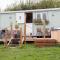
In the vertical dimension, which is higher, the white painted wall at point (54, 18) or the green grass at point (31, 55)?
the white painted wall at point (54, 18)

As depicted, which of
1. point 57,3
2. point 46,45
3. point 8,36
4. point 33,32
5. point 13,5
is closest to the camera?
point 46,45

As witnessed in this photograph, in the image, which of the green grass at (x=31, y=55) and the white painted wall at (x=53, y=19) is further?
the white painted wall at (x=53, y=19)

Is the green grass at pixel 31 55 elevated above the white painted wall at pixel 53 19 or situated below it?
below

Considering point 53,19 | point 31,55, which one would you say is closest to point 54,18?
point 53,19

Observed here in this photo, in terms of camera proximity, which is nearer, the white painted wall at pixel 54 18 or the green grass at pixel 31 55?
the green grass at pixel 31 55

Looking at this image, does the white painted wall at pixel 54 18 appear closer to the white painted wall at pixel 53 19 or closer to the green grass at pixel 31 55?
the white painted wall at pixel 53 19

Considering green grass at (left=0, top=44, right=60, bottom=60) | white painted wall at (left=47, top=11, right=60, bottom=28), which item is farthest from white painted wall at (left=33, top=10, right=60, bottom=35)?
green grass at (left=0, top=44, right=60, bottom=60)

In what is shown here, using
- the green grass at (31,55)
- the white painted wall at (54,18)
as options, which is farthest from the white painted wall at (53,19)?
the green grass at (31,55)

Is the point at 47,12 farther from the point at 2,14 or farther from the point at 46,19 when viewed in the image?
the point at 2,14

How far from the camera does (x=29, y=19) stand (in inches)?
934

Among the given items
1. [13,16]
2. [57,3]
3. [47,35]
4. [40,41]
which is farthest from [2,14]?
[57,3]

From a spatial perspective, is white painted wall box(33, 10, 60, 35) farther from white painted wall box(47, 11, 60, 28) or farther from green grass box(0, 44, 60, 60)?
green grass box(0, 44, 60, 60)

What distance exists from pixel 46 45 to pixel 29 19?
740 cm

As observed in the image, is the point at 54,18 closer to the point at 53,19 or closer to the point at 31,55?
the point at 53,19
